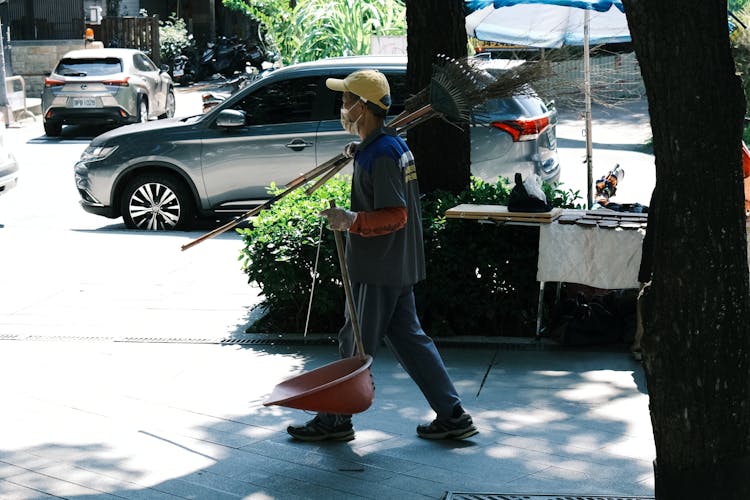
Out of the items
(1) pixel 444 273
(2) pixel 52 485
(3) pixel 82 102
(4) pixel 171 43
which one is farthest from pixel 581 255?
(4) pixel 171 43

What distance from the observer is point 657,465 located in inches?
162

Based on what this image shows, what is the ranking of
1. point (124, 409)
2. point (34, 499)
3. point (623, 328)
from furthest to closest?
point (623, 328) < point (124, 409) < point (34, 499)

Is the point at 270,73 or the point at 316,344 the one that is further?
the point at 270,73

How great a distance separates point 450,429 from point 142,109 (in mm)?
19837

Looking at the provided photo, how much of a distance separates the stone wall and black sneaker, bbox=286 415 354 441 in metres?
27.9

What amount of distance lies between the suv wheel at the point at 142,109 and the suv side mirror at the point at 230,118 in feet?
40.9

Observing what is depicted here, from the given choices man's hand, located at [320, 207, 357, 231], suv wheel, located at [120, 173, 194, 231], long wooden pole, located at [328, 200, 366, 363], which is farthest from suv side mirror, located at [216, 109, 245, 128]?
man's hand, located at [320, 207, 357, 231]

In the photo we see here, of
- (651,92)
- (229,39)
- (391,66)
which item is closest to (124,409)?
(651,92)

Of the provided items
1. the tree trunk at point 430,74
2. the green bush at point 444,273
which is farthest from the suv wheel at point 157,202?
the green bush at point 444,273

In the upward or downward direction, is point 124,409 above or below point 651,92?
below

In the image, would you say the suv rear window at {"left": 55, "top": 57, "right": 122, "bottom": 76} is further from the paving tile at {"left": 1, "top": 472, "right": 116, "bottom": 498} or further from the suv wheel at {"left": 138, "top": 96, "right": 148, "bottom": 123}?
the paving tile at {"left": 1, "top": 472, "right": 116, "bottom": 498}

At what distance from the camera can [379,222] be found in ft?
17.6

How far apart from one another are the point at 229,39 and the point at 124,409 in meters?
33.1

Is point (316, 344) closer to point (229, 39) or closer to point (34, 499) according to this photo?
point (34, 499)
